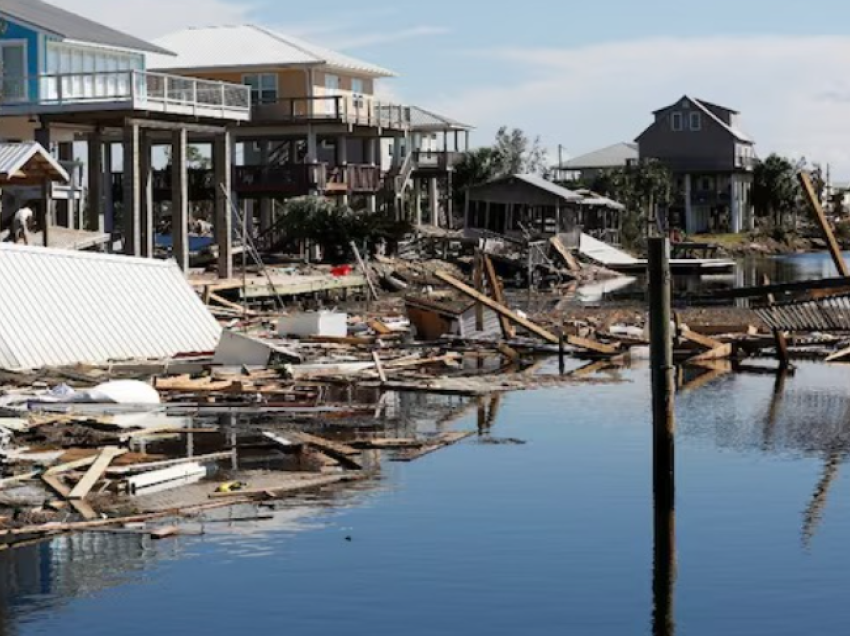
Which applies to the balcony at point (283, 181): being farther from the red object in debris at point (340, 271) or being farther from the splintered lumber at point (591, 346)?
the splintered lumber at point (591, 346)

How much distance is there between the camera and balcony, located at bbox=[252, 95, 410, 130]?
81.8m

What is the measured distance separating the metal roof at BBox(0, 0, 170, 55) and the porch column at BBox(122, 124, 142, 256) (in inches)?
200

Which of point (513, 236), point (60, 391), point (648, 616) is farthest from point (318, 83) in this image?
point (648, 616)

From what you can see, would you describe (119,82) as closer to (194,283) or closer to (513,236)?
(194,283)

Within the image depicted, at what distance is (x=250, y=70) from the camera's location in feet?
281

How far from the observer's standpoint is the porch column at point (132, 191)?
55544 mm

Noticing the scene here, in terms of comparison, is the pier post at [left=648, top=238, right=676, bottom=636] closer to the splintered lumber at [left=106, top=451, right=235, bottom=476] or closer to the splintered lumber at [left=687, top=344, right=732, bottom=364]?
the splintered lumber at [left=106, top=451, right=235, bottom=476]

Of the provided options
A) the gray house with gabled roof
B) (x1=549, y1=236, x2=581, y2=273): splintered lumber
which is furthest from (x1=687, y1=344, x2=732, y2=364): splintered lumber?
the gray house with gabled roof

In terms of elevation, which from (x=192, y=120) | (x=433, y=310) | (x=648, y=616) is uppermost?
(x=192, y=120)

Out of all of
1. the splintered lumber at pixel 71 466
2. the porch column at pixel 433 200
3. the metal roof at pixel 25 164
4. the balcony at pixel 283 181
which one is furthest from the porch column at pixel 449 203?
the splintered lumber at pixel 71 466

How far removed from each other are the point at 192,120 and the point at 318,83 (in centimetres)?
2779

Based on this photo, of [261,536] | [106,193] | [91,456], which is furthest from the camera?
[106,193]

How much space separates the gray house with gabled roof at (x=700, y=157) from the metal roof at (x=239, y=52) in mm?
53732

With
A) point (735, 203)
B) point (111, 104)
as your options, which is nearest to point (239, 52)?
point (111, 104)
